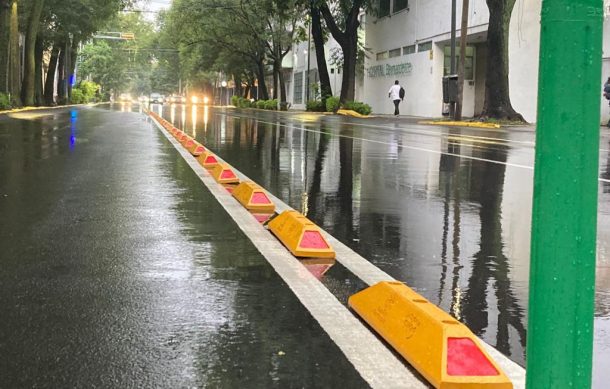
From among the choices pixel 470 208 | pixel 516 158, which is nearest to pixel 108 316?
pixel 470 208

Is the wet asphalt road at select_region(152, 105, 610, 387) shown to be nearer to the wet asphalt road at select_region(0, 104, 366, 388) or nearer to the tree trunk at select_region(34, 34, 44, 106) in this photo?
the wet asphalt road at select_region(0, 104, 366, 388)

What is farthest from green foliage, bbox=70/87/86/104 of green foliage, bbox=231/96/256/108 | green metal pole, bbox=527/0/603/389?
green metal pole, bbox=527/0/603/389

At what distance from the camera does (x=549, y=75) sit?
6.76 ft

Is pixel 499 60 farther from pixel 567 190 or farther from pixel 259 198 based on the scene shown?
pixel 567 190

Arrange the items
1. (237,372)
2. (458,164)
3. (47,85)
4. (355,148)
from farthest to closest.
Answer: (47,85)
(355,148)
(458,164)
(237,372)

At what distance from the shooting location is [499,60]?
28.6m

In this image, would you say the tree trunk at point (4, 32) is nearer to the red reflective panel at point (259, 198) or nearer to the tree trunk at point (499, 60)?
the tree trunk at point (499, 60)

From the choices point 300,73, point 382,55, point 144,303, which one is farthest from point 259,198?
point 300,73

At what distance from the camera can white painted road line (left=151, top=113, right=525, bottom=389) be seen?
3131 mm

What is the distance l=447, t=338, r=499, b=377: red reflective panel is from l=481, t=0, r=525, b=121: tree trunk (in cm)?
2683

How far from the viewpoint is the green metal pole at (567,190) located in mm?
2039

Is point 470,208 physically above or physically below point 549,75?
below

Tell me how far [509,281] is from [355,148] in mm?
11911

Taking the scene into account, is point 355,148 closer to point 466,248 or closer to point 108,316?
point 466,248
